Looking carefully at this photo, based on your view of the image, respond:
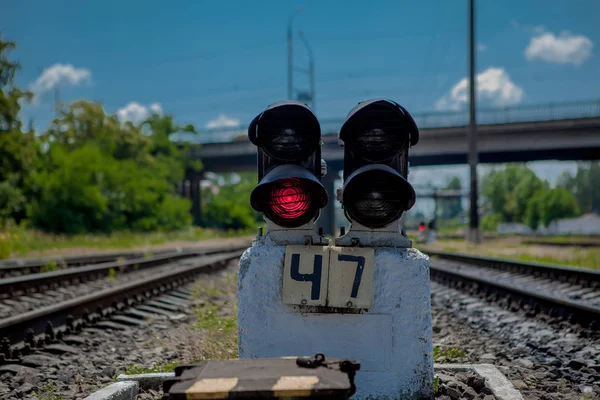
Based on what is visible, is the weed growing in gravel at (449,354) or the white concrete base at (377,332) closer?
the white concrete base at (377,332)

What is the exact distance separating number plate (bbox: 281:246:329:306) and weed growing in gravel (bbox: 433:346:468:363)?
1675 millimetres

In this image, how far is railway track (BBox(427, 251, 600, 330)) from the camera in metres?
5.75

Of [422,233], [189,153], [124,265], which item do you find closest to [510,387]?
[124,265]

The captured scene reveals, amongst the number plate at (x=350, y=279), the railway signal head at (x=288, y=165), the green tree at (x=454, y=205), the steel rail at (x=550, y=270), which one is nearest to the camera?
the number plate at (x=350, y=279)

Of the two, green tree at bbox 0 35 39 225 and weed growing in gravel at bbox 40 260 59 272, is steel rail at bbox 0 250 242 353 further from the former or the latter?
green tree at bbox 0 35 39 225

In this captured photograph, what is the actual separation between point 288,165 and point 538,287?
7074 mm

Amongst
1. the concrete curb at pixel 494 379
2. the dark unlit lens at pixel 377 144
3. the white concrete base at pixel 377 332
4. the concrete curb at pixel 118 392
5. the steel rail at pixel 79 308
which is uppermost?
the dark unlit lens at pixel 377 144

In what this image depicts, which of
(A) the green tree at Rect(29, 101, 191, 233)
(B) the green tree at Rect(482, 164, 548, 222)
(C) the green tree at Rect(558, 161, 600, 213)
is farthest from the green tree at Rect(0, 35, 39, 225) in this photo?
(C) the green tree at Rect(558, 161, 600, 213)

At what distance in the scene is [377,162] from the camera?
295cm

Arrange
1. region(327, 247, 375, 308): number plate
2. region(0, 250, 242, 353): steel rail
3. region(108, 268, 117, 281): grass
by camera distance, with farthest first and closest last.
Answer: region(108, 268, 117, 281): grass → region(0, 250, 242, 353): steel rail → region(327, 247, 375, 308): number plate

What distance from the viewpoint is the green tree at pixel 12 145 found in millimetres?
27281

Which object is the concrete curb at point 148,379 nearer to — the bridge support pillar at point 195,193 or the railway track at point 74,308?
the railway track at point 74,308

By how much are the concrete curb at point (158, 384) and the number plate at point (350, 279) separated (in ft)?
2.80

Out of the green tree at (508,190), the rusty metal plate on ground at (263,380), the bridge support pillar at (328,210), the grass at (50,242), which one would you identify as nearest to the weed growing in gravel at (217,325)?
the rusty metal plate on ground at (263,380)
